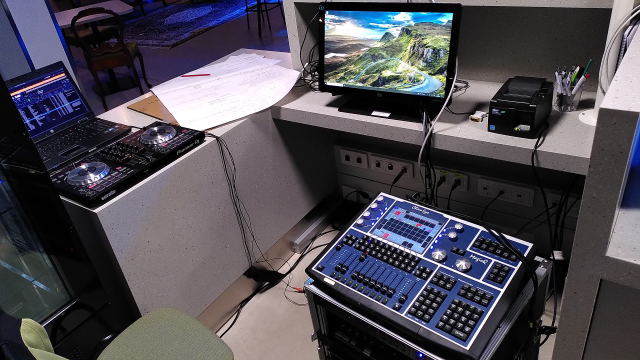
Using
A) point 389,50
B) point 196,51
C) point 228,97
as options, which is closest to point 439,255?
point 389,50

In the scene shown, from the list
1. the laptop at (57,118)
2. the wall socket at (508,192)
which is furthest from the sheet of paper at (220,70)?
the wall socket at (508,192)

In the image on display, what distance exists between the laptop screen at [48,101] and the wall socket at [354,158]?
1092 millimetres

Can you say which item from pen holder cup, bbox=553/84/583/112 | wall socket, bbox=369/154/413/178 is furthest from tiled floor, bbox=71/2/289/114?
pen holder cup, bbox=553/84/583/112

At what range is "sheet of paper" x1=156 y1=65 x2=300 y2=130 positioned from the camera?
157cm

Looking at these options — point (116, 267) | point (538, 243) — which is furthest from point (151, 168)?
point (538, 243)

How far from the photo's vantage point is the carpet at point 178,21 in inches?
237

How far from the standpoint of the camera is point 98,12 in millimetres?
4070

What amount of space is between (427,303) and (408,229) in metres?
0.26

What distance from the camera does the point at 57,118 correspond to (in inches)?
59.0

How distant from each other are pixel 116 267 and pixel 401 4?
1153 millimetres

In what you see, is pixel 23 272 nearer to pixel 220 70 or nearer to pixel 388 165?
pixel 220 70

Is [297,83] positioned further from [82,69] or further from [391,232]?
[82,69]

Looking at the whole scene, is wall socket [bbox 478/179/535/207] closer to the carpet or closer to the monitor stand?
the monitor stand

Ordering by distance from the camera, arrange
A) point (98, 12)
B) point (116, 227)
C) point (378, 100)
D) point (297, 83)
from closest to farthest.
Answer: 1. point (116, 227)
2. point (378, 100)
3. point (297, 83)
4. point (98, 12)
